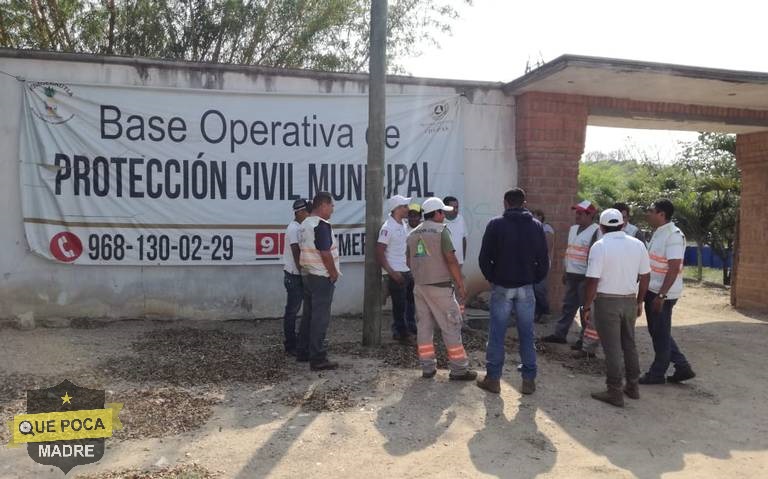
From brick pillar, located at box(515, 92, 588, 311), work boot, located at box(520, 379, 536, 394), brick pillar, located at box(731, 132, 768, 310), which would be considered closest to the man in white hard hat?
work boot, located at box(520, 379, 536, 394)

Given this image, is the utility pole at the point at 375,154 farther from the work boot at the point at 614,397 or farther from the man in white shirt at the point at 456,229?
the work boot at the point at 614,397

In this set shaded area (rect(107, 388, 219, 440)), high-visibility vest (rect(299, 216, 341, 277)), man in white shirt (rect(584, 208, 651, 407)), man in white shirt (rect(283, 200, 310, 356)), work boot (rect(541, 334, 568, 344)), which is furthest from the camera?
work boot (rect(541, 334, 568, 344))

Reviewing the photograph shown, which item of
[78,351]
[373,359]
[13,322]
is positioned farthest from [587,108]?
[13,322]

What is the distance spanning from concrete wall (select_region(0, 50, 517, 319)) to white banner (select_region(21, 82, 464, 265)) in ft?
0.46

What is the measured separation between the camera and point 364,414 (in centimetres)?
477

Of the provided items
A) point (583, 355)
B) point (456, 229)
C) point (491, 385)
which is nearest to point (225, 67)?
point (456, 229)

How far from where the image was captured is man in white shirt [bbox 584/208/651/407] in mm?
5148

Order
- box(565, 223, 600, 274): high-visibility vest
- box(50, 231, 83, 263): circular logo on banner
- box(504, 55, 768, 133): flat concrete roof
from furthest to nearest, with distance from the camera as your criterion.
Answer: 1. box(50, 231, 83, 263): circular logo on banner
2. box(504, 55, 768, 133): flat concrete roof
3. box(565, 223, 600, 274): high-visibility vest

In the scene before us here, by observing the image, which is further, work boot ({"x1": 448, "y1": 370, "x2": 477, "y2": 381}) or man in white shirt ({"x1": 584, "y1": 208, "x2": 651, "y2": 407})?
work boot ({"x1": 448, "y1": 370, "x2": 477, "y2": 381})

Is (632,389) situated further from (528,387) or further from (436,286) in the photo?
(436,286)

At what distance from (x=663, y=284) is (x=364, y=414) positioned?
2904 millimetres

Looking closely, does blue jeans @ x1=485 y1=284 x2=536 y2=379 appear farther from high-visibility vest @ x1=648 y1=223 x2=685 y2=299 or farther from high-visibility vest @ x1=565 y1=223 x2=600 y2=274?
high-visibility vest @ x1=565 y1=223 x2=600 y2=274

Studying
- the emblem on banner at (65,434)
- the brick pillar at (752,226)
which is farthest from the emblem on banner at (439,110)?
the emblem on banner at (65,434)

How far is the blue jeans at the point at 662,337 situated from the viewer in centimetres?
574
